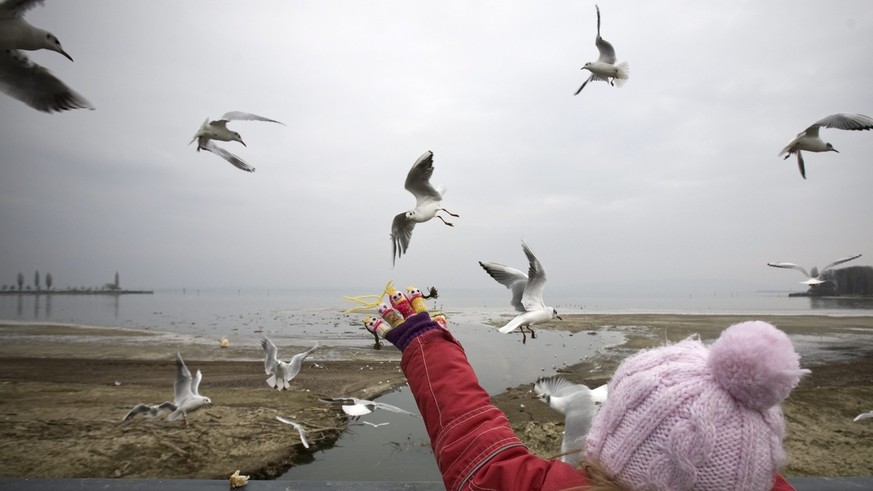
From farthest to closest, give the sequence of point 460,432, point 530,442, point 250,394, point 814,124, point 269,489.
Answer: point 250,394
point 530,442
point 814,124
point 269,489
point 460,432

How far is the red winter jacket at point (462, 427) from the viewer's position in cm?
130

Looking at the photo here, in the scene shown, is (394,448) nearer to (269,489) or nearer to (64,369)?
(269,489)

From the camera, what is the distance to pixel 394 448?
23.7ft

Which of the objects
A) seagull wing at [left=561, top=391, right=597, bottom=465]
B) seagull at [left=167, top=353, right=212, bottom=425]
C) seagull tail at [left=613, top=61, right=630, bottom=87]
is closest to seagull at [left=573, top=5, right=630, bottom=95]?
seagull tail at [left=613, top=61, right=630, bottom=87]

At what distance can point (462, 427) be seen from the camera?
1.43 m

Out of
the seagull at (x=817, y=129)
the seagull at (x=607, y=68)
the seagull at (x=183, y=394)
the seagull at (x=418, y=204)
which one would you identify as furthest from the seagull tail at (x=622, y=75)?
the seagull at (x=183, y=394)

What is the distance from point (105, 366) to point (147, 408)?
1033 centimetres

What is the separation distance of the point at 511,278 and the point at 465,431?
1.89m

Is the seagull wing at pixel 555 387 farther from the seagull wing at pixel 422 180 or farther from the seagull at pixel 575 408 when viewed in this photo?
the seagull wing at pixel 422 180

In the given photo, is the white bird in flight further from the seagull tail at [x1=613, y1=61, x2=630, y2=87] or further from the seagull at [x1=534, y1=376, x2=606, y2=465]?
the seagull tail at [x1=613, y1=61, x2=630, y2=87]

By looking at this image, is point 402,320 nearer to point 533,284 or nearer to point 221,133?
point 533,284

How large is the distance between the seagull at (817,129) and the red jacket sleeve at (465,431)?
307 centimetres

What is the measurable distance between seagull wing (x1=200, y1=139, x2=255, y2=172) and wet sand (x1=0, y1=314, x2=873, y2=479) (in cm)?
507

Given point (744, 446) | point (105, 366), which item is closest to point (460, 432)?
point (744, 446)
